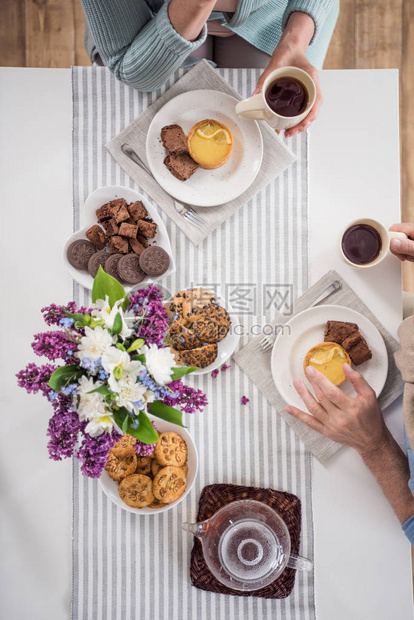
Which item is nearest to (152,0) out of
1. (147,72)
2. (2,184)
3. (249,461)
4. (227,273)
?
(147,72)

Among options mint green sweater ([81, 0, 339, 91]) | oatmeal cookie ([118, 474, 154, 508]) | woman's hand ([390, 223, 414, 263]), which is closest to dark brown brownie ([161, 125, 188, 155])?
mint green sweater ([81, 0, 339, 91])

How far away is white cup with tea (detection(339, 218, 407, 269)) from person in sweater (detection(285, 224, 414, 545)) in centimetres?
4

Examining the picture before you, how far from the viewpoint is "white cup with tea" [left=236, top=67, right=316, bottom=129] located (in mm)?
1139

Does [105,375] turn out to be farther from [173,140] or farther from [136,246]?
[173,140]

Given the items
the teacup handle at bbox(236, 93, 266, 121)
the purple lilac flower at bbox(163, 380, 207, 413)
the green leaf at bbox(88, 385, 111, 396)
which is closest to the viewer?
the green leaf at bbox(88, 385, 111, 396)

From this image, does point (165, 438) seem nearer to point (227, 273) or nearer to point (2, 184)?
point (227, 273)

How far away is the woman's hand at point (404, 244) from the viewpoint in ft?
4.17

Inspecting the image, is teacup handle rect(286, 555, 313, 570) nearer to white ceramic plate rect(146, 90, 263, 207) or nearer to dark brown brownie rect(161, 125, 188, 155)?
white ceramic plate rect(146, 90, 263, 207)

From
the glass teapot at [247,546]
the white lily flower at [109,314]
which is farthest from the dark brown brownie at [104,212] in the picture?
the glass teapot at [247,546]

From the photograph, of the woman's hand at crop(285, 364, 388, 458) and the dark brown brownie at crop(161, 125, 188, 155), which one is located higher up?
the dark brown brownie at crop(161, 125, 188, 155)

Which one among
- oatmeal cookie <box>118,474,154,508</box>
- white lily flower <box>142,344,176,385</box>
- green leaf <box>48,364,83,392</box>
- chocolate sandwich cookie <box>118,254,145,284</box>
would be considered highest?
chocolate sandwich cookie <box>118,254,145,284</box>

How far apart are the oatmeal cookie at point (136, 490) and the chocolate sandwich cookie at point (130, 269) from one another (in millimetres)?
488

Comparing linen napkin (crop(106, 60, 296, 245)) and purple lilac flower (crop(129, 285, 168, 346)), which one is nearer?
purple lilac flower (crop(129, 285, 168, 346))

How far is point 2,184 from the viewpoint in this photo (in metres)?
1.35
